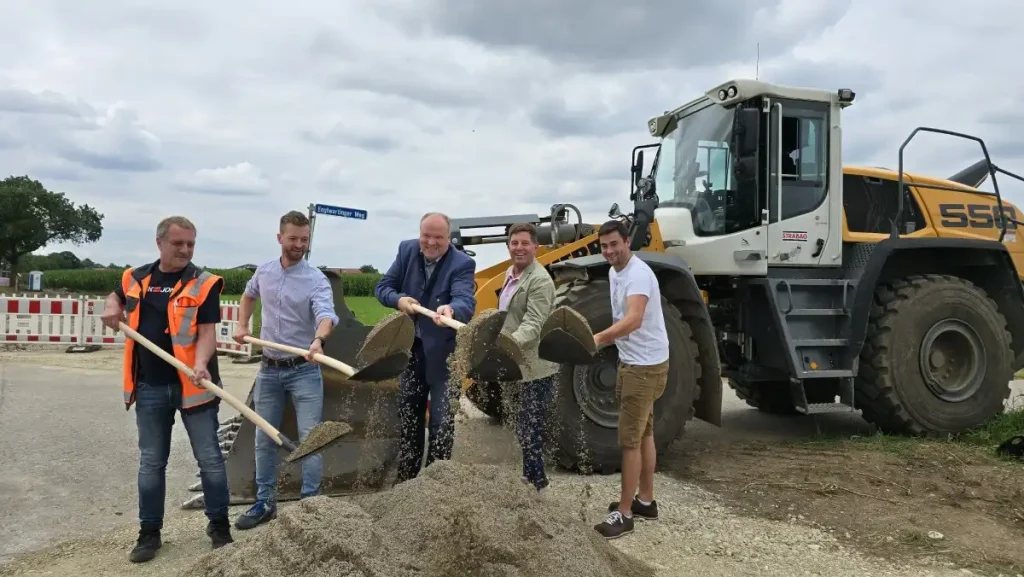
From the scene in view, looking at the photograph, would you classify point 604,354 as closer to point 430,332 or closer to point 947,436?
point 430,332

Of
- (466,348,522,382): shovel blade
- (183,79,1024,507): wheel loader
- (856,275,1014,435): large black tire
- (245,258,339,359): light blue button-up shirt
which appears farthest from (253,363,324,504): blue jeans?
(856,275,1014,435): large black tire

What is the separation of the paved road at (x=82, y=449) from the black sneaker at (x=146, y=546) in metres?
0.63

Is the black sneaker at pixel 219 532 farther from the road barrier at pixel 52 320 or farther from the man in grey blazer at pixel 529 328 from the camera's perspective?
the road barrier at pixel 52 320

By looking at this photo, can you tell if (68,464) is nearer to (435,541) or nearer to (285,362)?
(285,362)

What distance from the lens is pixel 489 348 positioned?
4.12 m

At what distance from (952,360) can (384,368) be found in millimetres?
5355

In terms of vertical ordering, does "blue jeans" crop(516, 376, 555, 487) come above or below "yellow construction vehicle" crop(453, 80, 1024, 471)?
below

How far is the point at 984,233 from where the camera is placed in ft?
23.5

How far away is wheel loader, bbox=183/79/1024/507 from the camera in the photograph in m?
5.48

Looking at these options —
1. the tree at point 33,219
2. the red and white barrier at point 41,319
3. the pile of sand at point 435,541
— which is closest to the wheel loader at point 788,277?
the pile of sand at point 435,541

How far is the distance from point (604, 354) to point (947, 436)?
11.1 ft

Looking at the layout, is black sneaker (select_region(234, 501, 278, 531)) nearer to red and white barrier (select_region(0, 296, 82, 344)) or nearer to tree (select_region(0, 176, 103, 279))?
red and white barrier (select_region(0, 296, 82, 344))

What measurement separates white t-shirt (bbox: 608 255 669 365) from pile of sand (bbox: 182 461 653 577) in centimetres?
111

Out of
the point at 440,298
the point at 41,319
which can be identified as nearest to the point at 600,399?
the point at 440,298
